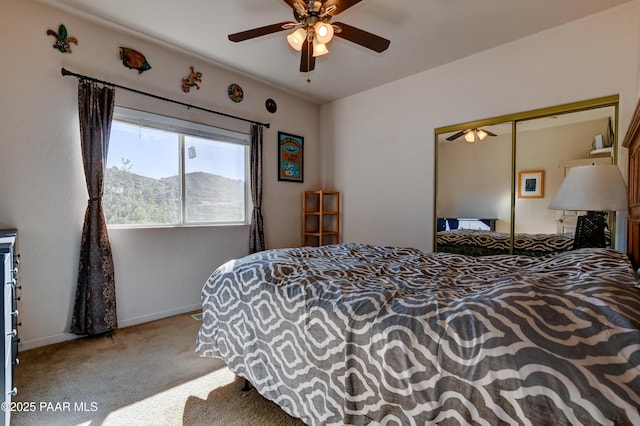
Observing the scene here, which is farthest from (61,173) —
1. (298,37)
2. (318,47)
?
(318,47)

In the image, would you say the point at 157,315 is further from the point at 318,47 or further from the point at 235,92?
the point at 318,47

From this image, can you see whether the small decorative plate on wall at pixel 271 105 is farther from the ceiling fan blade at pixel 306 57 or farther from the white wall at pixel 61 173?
the ceiling fan blade at pixel 306 57

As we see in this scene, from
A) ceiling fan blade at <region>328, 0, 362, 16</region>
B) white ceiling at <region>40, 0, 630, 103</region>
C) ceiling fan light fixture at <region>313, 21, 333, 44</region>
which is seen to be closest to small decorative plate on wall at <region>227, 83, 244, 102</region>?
white ceiling at <region>40, 0, 630, 103</region>

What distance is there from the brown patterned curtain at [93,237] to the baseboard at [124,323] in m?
0.09

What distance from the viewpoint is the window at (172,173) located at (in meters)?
2.71

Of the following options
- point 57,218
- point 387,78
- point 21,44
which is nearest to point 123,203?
point 57,218

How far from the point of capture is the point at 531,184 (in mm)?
2750

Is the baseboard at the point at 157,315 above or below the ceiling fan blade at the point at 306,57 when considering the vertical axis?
below

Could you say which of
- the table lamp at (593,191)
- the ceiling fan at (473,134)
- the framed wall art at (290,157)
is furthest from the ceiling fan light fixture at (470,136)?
the framed wall art at (290,157)

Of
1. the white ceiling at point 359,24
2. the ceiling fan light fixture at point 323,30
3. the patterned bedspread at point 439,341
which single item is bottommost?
the patterned bedspread at point 439,341

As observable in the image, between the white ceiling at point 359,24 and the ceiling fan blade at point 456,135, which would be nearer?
the white ceiling at point 359,24

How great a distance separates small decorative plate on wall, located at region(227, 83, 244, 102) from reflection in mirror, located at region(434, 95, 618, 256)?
2288mm

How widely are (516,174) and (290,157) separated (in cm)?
260

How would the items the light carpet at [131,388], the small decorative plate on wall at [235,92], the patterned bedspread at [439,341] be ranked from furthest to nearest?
the small decorative plate on wall at [235,92] < the light carpet at [131,388] < the patterned bedspread at [439,341]
